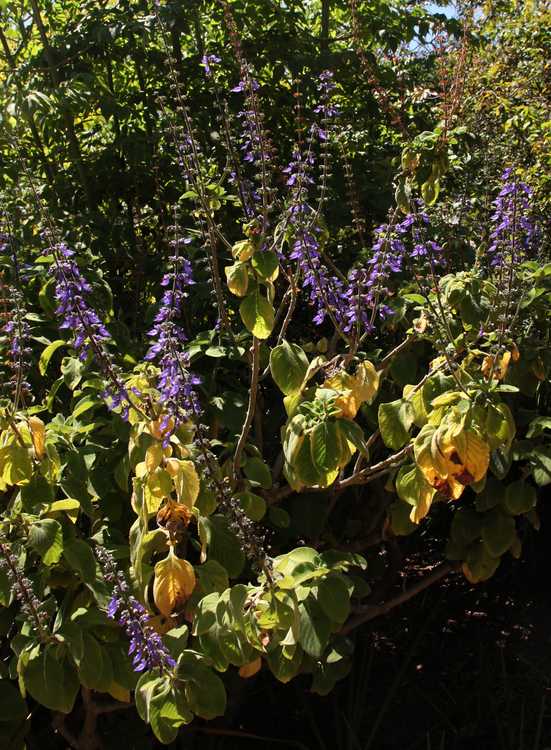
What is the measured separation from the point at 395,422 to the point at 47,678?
116cm

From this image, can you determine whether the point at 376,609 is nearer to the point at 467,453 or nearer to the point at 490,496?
the point at 490,496

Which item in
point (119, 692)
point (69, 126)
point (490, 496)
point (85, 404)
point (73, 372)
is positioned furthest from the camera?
point (69, 126)

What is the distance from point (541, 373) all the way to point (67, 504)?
153 cm

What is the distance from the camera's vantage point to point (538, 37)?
20.7 ft

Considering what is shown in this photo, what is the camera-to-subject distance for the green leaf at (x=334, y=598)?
2.19 meters

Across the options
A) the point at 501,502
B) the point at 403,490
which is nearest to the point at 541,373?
the point at 501,502

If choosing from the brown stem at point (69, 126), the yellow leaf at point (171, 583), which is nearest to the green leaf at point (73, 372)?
the yellow leaf at point (171, 583)

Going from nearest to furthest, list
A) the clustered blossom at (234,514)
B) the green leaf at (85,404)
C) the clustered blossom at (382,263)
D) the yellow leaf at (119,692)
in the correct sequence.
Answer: the clustered blossom at (234,514) → the yellow leaf at (119,692) → the clustered blossom at (382,263) → the green leaf at (85,404)

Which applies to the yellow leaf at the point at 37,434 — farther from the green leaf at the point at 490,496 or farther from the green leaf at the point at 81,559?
the green leaf at the point at 490,496

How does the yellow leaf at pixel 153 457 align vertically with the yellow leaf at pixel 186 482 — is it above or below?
above

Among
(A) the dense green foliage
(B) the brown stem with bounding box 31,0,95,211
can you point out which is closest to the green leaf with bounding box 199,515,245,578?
(A) the dense green foliage

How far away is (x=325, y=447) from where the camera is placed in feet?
7.14

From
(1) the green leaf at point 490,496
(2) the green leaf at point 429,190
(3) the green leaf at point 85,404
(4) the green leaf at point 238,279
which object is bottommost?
(1) the green leaf at point 490,496

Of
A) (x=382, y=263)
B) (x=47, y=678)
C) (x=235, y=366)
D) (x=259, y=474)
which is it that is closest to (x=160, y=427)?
(x=259, y=474)
